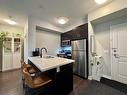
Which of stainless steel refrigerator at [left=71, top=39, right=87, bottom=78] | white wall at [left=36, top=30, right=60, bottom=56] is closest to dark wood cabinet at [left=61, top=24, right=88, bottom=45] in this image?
stainless steel refrigerator at [left=71, top=39, right=87, bottom=78]

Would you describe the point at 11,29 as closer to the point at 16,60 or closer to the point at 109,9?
the point at 16,60

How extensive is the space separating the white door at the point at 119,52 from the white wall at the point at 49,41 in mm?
3654

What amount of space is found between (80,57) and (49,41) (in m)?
2.59

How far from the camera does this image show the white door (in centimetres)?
325

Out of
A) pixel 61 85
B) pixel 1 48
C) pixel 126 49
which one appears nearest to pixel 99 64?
pixel 126 49

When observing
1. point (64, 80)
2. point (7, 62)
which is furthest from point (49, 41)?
point (64, 80)

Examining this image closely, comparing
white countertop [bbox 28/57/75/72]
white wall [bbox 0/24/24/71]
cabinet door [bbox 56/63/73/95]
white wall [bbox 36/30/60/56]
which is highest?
white wall [bbox 0/24/24/71]

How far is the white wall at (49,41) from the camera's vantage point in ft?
17.7

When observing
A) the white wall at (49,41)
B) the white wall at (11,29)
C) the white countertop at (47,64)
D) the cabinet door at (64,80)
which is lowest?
the cabinet door at (64,80)

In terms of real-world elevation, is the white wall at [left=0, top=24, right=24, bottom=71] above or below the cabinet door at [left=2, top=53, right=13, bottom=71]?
above

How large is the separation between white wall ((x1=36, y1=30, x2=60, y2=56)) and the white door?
144 inches

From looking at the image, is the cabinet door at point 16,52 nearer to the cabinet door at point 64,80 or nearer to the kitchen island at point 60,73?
the kitchen island at point 60,73

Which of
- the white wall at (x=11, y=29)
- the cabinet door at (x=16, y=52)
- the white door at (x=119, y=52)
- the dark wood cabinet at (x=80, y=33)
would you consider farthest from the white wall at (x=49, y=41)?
the white door at (x=119, y=52)

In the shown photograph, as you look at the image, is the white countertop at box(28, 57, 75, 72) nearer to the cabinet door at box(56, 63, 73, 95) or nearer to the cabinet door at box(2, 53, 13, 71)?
the cabinet door at box(56, 63, 73, 95)
